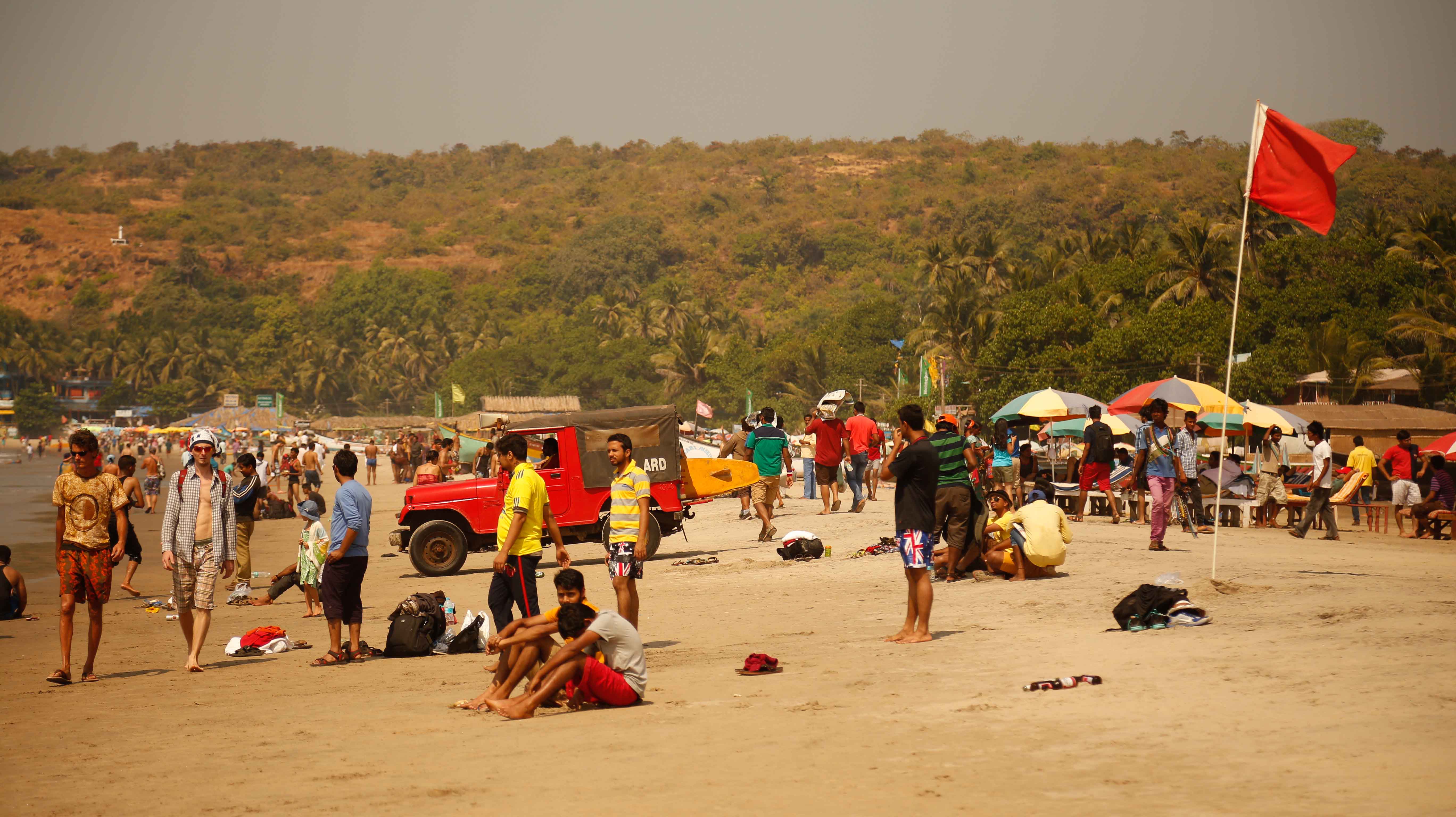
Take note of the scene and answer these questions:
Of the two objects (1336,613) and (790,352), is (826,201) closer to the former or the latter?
(790,352)

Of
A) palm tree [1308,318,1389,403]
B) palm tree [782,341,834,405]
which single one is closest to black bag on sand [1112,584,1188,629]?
palm tree [1308,318,1389,403]

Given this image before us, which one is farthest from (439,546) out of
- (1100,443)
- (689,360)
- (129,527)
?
(689,360)

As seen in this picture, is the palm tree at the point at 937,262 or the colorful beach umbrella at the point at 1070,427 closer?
the colorful beach umbrella at the point at 1070,427

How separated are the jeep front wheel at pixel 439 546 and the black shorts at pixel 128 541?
3.35m

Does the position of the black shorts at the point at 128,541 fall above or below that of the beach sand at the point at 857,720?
above

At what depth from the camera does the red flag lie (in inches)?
413

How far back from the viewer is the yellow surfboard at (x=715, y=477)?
1656cm

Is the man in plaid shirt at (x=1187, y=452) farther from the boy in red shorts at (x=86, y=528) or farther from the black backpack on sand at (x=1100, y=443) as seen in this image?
the boy in red shorts at (x=86, y=528)

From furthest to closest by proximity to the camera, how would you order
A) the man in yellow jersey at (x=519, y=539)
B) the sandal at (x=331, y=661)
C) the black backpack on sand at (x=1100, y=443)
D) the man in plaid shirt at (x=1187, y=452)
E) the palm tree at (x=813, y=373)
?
the palm tree at (x=813, y=373), the black backpack on sand at (x=1100, y=443), the man in plaid shirt at (x=1187, y=452), the sandal at (x=331, y=661), the man in yellow jersey at (x=519, y=539)

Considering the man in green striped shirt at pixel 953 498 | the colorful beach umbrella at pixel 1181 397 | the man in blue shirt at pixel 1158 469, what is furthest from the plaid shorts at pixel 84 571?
the colorful beach umbrella at pixel 1181 397

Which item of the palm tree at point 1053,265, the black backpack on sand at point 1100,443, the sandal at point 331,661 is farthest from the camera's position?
the palm tree at point 1053,265

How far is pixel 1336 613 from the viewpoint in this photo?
8398 mm

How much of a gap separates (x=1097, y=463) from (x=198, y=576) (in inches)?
484

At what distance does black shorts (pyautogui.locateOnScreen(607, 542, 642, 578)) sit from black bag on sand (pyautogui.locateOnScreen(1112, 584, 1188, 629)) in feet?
11.6
